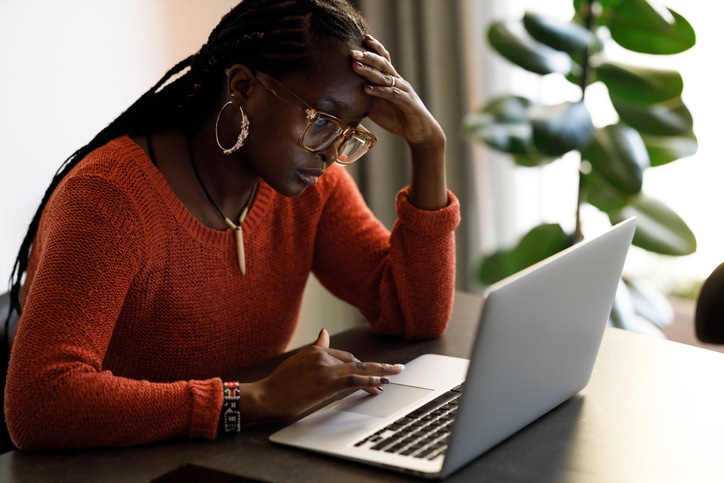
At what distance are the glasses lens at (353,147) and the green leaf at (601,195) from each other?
37.0 inches

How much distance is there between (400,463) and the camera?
76 centimetres

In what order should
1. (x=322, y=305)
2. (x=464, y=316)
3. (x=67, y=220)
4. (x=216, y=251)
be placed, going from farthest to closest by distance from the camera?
(x=322, y=305), (x=464, y=316), (x=216, y=251), (x=67, y=220)

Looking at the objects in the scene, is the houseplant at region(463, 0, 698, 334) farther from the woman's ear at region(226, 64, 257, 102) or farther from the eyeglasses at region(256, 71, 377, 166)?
the woman's ear at region(226, 64, 257, 102)

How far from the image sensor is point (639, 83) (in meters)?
1.83

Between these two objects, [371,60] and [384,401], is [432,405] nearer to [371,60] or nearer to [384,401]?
[384,401]

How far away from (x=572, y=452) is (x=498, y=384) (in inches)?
5.6

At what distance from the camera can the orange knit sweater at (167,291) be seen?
89 cm

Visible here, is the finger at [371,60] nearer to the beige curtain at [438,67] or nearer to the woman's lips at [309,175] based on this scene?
the woman's lips at [309,175]

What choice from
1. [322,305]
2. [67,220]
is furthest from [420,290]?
[322,305]

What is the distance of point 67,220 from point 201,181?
298mm

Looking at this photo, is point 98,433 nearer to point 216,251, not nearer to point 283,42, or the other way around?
point 216,251

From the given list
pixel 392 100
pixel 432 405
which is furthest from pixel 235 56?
pixel 432 405

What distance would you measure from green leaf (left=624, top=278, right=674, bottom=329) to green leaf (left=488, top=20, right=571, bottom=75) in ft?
2.12

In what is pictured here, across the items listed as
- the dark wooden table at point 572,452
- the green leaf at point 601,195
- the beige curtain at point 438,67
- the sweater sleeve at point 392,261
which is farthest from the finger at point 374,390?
the beige curtain at point 438,67
